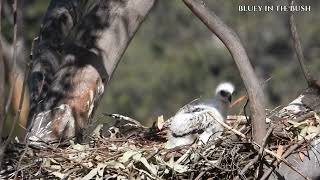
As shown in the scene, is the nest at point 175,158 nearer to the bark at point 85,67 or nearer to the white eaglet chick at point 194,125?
the white eaglet chick at point 194,125

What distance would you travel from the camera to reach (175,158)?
5734 millimetres

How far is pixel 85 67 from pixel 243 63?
6.28 feet

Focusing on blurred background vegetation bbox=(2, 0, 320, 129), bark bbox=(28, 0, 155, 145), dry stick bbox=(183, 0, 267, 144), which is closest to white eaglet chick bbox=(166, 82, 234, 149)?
dry stick bbox=(183, 0, 267, 144)

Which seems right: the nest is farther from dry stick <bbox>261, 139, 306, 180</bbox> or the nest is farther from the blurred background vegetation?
the blurred background vegetation

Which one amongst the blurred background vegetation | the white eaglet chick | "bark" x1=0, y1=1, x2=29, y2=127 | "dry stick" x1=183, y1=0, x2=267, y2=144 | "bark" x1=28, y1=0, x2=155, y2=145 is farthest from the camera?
the blurred background vegetation

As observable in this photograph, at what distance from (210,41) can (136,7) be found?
2387 cm

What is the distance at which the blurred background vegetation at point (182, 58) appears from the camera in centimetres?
2586

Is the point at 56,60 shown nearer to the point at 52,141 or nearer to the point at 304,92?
the point at 52,141

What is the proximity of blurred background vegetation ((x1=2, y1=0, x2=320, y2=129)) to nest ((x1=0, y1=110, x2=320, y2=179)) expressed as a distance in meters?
18.8

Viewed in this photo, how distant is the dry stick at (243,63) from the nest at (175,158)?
10cm

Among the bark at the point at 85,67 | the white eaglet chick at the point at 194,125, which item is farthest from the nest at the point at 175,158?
the bark at the point at 85,67

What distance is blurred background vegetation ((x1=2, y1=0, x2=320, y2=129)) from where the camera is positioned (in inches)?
1018

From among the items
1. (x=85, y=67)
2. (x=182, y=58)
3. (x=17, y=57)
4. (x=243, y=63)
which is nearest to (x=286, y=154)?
(x=243, y=63)

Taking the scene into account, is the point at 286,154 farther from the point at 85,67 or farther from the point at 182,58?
the point at 182,58
